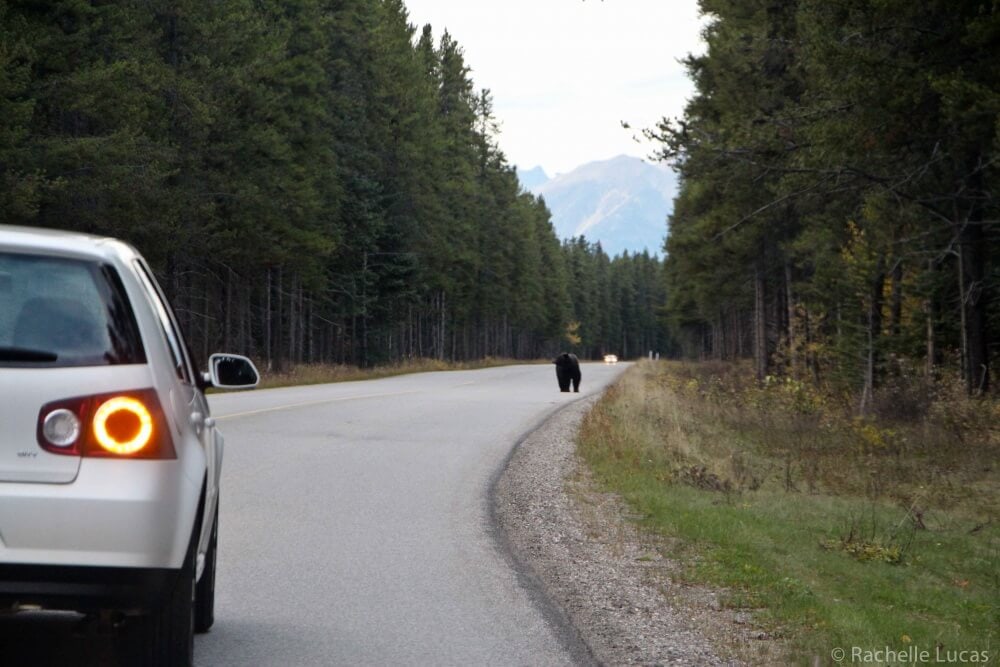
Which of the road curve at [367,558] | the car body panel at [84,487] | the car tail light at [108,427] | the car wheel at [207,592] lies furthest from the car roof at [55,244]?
the road curve at [367,558]

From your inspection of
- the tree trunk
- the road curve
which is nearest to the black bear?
the tree trunk

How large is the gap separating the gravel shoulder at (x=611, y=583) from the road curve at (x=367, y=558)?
8.6 inches

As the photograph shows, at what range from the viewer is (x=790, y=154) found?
69.7ft

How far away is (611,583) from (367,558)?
1.84 m

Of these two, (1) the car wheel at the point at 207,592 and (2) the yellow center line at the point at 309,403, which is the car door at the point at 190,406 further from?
(2) the yellow center line at the point at 309,403

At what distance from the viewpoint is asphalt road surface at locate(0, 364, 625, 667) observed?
20.5ft

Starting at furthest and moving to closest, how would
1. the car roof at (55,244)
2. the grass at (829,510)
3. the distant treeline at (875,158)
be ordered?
the distant treeline at (875,158), the grass at (829,510), the car roof at (55,244)

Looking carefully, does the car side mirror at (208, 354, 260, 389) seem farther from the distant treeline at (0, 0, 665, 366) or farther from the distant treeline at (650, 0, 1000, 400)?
the distant treeline at (0, 0, 665, 366)

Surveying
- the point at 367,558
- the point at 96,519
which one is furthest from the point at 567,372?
the point at 96,519

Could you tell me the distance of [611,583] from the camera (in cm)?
838

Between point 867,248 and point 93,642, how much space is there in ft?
78.3

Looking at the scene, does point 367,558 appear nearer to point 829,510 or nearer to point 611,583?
point 611,583

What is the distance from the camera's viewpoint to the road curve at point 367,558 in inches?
254

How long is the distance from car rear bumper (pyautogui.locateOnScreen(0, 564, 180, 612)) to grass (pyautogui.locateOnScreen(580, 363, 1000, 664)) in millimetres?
3343
